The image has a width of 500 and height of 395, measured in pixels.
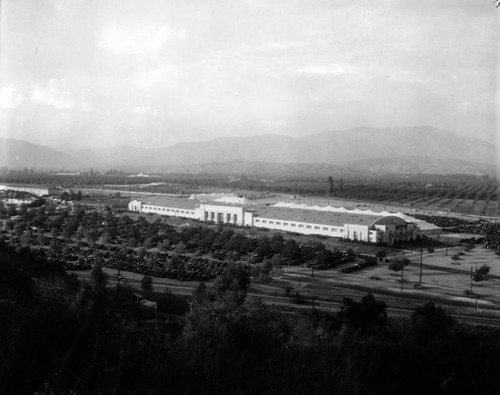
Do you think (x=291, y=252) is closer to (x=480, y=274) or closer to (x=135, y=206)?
(x=480, y=274)

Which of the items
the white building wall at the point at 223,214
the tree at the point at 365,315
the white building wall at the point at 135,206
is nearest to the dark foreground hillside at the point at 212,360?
the tree at the point at 365,315

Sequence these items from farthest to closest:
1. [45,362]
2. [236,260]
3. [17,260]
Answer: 1. [236,260]
2. [17,260]
3. [45,362]

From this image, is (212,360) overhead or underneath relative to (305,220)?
overhead

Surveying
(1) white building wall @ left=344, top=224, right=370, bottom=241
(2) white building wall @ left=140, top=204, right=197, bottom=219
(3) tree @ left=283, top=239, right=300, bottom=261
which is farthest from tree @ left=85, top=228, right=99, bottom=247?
(1) white building wall @ left=344, top=224, right=370, bottom=241

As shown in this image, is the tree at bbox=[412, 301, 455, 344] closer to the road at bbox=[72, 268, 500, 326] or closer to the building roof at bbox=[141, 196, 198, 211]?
the road at bbox=[72, 268, 500, 326]

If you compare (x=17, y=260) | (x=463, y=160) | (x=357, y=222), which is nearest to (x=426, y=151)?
(x=463, y=160)

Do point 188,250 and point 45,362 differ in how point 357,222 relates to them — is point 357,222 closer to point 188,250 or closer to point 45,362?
point 188,250

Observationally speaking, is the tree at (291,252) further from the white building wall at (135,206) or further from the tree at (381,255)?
the white building wall at (135,206)

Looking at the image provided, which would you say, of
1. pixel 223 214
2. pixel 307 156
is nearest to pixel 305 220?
pixel 223 214
